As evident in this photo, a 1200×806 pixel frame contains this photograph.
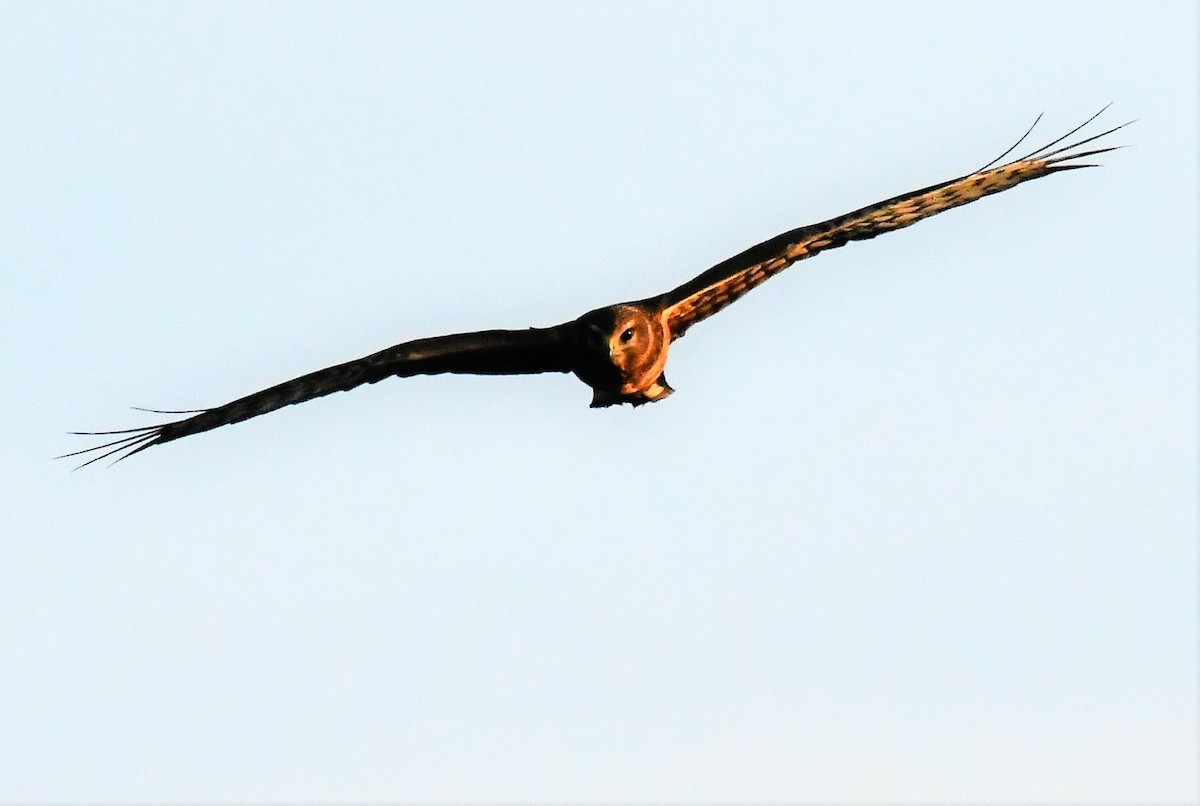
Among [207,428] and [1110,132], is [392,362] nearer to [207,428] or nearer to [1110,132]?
[207,428]

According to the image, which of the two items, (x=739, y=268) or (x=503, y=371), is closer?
(x=739, y=268)

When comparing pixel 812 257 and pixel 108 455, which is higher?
pixel 812 257

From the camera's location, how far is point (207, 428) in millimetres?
13219

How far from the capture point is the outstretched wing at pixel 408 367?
12.8 meters

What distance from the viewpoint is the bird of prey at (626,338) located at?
1260 centimetres

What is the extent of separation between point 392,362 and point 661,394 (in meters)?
2.07

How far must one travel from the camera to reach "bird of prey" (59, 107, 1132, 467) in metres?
12.6

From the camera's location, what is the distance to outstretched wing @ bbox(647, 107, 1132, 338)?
12.5 metres

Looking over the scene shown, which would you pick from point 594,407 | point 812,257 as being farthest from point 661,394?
point 812,257

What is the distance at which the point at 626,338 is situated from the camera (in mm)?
12688

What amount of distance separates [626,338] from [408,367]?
5.40 feet

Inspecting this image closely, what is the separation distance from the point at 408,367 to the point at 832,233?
326 centimetres

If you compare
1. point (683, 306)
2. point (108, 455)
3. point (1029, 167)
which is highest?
point (1029, 167)

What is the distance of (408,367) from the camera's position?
1293 centimetres
